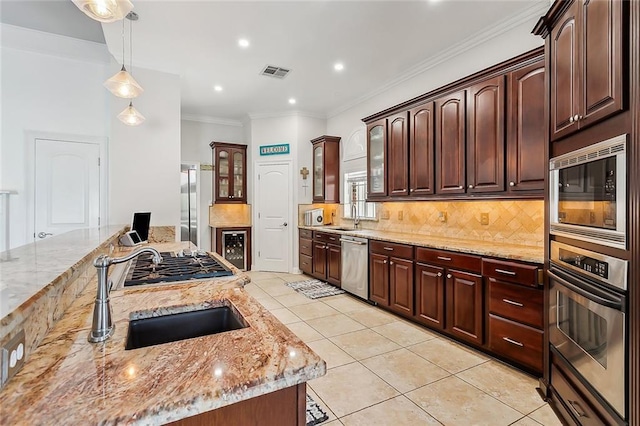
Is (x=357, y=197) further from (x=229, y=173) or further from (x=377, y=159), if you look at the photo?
(x=229, y=173)

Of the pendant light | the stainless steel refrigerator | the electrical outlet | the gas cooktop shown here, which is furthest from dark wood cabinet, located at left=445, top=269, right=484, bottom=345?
the stainless steel refrigerator

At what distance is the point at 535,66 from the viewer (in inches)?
104

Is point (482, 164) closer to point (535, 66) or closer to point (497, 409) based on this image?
point (535, 66)

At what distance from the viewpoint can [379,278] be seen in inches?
157

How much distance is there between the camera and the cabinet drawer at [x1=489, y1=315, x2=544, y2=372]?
2365mm

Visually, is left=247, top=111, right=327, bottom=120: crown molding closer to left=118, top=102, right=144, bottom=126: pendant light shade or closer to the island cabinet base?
left=118, top=102, right=144, bottom=126: pendant light shade

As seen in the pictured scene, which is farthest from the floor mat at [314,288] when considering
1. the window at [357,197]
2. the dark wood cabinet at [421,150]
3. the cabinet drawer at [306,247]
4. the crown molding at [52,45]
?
the crown molding at [52,45]

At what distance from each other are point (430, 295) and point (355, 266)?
136 centimetres

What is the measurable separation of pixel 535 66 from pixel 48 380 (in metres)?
3.50

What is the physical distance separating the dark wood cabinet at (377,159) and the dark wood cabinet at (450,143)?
2.88ft

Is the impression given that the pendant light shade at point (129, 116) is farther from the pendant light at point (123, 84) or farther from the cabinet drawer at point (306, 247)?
the cabinet drawer at point (306, 247)

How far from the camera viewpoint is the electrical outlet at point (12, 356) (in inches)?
27.6

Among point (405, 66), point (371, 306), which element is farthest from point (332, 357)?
point (405, 66)

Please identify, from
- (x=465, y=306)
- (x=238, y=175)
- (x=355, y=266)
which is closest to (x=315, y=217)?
(x=355, y=266)
